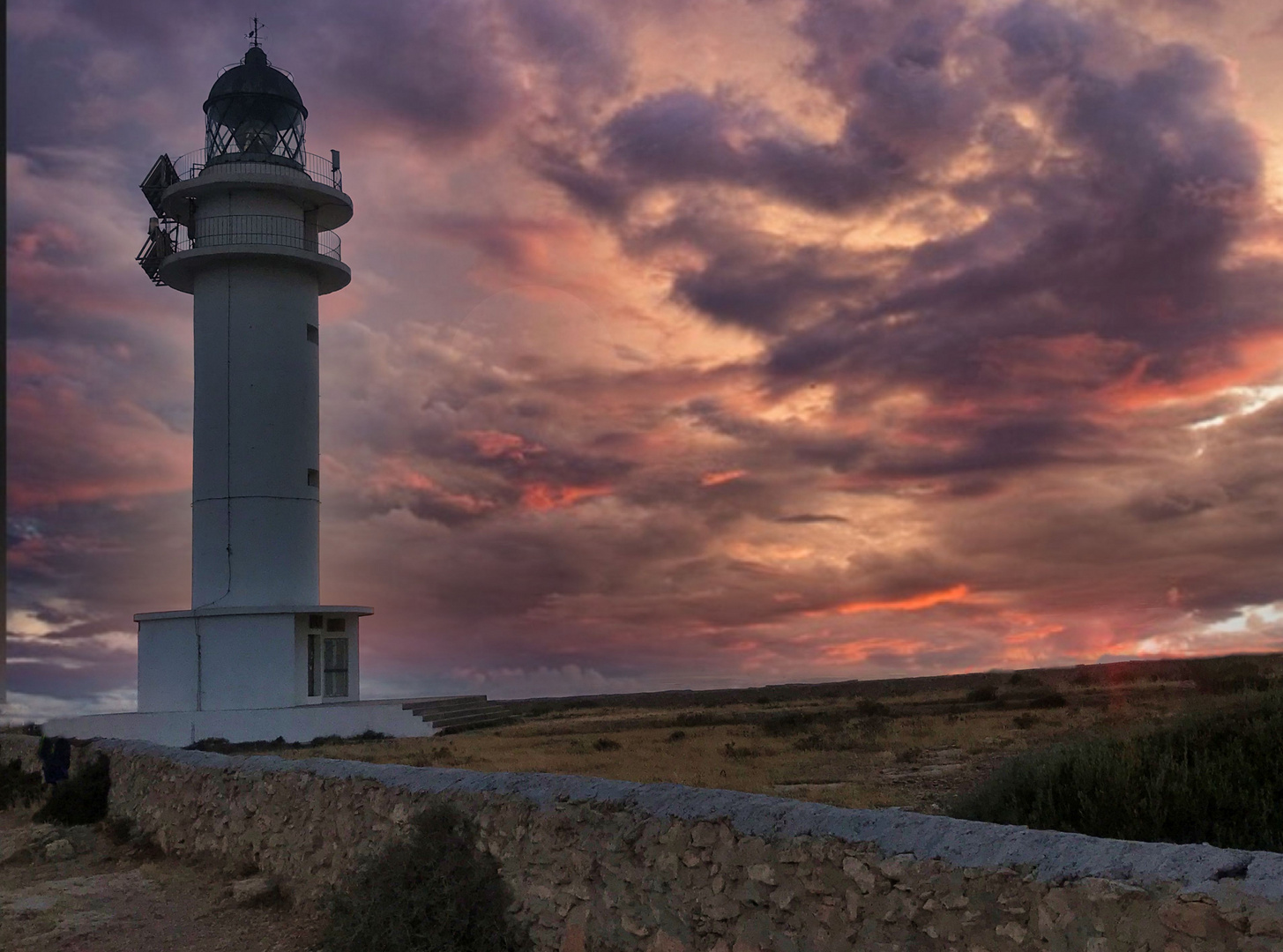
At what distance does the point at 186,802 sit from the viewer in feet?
44.6

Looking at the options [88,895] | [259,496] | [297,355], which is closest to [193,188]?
[297,355]

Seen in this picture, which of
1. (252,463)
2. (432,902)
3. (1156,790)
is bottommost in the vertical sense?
(432,902)

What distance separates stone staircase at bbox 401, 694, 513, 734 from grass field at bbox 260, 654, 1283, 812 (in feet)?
2.70

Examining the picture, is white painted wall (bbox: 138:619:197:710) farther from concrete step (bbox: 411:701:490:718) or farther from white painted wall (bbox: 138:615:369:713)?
concrete step (bbox: 411:701:490:718)

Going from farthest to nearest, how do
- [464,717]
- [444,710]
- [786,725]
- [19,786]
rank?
[464,717], [444,710], [786,725], [19,786]

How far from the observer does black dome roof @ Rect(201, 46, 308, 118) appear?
106 feet

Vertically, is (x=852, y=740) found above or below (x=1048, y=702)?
below

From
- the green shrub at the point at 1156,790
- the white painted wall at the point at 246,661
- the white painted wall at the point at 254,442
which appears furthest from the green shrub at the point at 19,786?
the green shrub at the point at 1156,790

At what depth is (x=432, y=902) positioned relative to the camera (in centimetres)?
794

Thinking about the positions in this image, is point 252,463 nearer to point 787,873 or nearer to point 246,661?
point 246,661

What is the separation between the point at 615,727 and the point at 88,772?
14.4 meters

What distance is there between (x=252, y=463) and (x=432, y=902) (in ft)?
78.0

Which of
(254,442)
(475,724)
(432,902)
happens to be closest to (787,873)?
(432,902)

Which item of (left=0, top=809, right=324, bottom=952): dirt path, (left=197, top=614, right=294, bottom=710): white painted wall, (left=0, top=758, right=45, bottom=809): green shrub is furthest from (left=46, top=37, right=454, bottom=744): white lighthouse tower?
(left=0, top=809, right=324, bottom=952): dirt path
